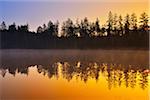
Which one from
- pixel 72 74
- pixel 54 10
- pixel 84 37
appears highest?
pixel 54 10

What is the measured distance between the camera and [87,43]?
16.3 feet

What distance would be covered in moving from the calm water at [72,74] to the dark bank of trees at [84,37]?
4 cm

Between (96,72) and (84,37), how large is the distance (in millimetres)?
211

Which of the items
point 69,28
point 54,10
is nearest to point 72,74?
point 69,28

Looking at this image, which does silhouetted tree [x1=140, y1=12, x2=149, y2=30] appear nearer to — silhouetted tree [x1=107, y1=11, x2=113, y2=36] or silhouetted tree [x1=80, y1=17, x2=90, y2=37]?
silhouetted tree [x1=107, y1=11, x2=113, y2=36]

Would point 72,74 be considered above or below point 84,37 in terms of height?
below

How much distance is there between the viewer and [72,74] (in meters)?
4.94

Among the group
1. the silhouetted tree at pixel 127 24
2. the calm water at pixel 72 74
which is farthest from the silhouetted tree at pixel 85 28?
the silhouetted tree at pixel 127 24

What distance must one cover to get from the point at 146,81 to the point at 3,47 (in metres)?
0.82

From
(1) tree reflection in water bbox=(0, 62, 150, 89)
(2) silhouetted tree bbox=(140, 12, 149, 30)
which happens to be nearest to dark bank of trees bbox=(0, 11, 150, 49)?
(2) silhouetted tree bbox=(140, 12, 149, 30)

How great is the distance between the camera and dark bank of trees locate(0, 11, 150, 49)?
493 centimetres

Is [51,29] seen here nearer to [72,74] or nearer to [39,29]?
[39,29]

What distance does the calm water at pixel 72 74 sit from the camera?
4922 millimetres

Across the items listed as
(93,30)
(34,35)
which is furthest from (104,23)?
(34,35)
